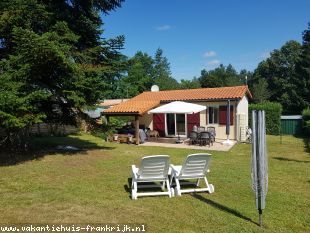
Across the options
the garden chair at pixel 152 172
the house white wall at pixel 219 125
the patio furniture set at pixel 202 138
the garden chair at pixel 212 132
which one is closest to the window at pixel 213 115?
the house white wall at pixel 219 125

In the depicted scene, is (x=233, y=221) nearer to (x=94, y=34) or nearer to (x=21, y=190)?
(x=21, y=190)

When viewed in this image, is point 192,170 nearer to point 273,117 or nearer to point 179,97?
point 179,97

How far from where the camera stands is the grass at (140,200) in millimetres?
5883

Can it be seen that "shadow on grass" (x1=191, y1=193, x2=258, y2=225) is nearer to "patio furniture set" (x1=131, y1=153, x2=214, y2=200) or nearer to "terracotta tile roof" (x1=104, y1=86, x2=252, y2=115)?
"patio furniture set" (x1=131, y1=153, x2=214, y2=200)

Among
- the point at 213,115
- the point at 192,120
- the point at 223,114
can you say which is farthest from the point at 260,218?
the point at 192,120

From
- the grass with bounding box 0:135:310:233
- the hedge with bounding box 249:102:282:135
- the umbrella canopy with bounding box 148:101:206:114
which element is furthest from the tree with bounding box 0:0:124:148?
the hedge with bounding box 249:102:282:135

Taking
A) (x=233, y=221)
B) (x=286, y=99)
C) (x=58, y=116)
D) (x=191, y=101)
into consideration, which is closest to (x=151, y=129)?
(x=191, y=101)

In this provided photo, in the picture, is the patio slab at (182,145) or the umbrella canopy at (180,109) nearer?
the patio slab at (182,145)

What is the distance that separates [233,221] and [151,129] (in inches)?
686

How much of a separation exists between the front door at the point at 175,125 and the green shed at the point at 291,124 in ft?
30.4

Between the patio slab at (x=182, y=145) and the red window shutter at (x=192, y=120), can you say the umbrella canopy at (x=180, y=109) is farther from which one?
the red window shutter at (x=192, y=120)

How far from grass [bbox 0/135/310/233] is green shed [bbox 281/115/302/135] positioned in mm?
14453

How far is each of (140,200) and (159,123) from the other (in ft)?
51.2

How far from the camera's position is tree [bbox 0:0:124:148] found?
10.6 meters
